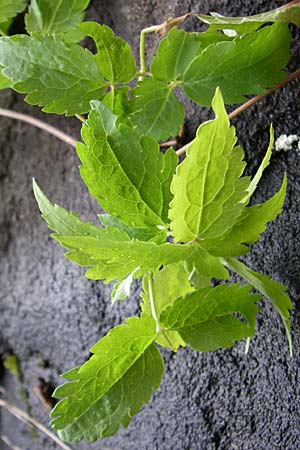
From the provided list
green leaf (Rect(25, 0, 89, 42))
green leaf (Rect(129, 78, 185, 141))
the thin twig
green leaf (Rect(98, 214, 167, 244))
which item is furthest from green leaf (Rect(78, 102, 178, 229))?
the thin twig

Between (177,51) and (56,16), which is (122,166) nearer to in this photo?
(177,51)

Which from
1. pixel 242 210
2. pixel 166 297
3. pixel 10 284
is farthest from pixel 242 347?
pixel 10 284

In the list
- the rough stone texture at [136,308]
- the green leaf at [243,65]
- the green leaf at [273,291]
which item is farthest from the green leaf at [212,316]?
the green leaf at [243,65]

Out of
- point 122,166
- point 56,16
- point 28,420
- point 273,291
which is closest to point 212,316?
point 273,291

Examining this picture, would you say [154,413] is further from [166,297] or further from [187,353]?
[166,297]

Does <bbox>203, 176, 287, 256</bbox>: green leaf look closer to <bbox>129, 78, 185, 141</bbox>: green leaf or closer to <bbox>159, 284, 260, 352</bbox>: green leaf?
<bbox>159, 284, 260, 352</bbox>: green leaf

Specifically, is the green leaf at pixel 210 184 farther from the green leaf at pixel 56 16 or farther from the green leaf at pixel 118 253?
the green leaf at pixel 56 16

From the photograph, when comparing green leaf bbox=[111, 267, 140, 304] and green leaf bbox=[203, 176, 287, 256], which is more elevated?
green leaf bbox=[203, 176, 287, 256]
